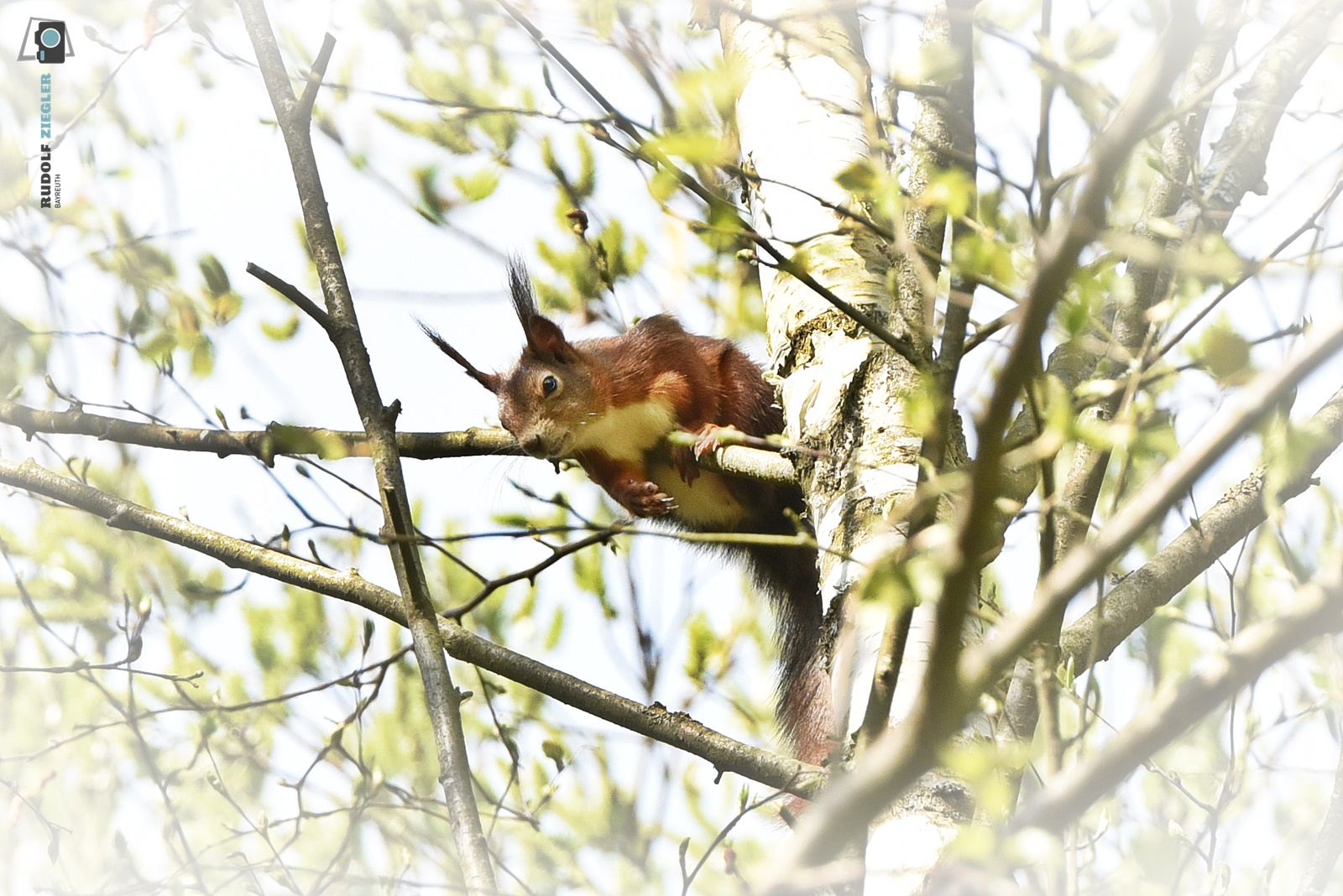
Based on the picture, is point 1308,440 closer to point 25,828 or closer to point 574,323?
point 574,323

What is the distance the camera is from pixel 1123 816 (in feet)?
10.0

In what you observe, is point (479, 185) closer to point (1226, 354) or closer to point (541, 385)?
point (541, 385)


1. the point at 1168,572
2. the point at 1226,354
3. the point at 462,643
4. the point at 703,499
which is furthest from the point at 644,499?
the point at 1226,354

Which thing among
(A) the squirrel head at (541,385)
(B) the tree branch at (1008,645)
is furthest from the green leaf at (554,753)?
(B) the tree branch at (1008,645)

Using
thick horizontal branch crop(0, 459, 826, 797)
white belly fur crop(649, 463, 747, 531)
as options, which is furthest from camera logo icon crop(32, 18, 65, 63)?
white belly fur crop(649, 463, 747, 531)

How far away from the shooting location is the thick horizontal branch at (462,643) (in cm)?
184

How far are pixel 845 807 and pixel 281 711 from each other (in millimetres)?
3720

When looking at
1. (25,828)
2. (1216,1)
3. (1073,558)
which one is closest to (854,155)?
(1216,1)

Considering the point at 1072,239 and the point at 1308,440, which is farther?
the point at 1308,440

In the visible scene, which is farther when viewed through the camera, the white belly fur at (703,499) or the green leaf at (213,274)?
the white belly fur at (703,499)

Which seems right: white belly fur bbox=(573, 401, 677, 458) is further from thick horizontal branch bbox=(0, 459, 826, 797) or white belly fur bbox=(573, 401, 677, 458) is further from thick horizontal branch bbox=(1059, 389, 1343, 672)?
thick horizontal branch bbox=(1059, 389, 1343, 672)

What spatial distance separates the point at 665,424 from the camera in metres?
3.54

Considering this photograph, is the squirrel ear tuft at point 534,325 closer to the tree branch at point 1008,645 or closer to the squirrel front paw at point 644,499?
the squirrel front paw at point 644,499

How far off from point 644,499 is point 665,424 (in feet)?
0.84
